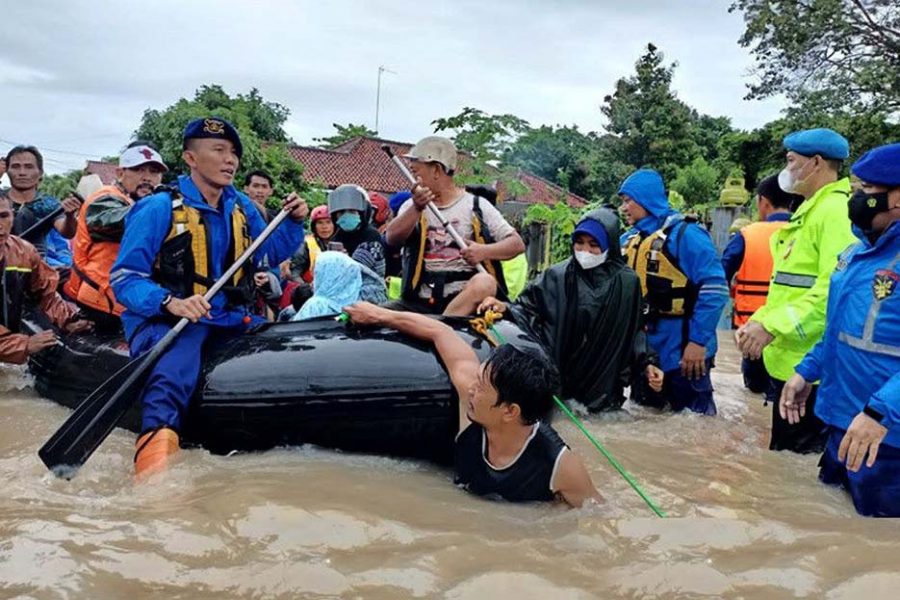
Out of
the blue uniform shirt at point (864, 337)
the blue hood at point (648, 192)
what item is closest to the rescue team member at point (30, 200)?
the blue hood at point (648, 192)

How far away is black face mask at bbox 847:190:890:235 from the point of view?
3082mm

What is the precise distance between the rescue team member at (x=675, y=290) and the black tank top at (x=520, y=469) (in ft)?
6.65

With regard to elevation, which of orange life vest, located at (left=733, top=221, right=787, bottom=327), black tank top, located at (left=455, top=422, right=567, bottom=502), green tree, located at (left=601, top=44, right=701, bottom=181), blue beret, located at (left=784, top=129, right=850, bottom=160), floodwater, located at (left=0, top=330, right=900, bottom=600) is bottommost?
floodwater, located at (left=0, top=330, right=900, bottom=600)

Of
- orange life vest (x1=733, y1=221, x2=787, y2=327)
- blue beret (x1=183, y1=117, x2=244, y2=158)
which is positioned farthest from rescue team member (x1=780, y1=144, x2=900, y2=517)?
blue beret (x1=183, y1=117, x2=244, y2=158)

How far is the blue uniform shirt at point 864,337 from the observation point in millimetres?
2973

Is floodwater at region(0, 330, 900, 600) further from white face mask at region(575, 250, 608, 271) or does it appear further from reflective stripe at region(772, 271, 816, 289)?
white face mask at region(575, 250, 608, 271)

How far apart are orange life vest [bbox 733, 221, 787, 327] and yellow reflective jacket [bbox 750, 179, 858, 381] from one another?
135 cm

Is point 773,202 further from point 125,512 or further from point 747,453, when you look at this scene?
point 125,512

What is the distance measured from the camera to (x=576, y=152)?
1609 inches

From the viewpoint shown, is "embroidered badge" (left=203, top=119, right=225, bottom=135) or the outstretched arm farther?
"embroidered badge" (left=203, top=119, right=225, bottom=135)

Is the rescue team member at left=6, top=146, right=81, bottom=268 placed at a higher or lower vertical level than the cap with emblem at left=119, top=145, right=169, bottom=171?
lower

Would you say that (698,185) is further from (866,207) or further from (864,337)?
(864,337)

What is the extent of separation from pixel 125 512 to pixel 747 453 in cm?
320

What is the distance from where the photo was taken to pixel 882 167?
120 inches
